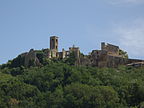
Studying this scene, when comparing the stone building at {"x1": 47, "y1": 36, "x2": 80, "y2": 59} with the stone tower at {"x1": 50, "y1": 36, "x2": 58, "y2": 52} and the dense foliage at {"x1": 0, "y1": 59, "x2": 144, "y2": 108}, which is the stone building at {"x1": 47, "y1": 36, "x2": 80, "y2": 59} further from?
the dense foliage at {"x1": 0, "y1": 59, "x2": 144, "y2": 108}

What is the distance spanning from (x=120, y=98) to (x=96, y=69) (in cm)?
949

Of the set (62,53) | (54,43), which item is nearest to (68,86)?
(62,53)

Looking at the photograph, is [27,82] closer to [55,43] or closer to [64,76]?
[64,76]

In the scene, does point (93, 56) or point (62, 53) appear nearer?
point (93, 56)

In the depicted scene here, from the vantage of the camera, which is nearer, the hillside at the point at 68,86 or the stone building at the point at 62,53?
the hillside at the point at 68,86

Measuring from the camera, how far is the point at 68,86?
7050 centimetres

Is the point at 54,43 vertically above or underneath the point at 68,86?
above

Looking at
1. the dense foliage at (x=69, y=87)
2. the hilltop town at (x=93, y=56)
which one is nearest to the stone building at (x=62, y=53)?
the hilltop town at (x=93, y=56)

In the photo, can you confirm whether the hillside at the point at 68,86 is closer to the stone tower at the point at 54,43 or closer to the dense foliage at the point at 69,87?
the dense foliage at the point at 69,87

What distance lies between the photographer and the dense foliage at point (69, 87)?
6556 cm

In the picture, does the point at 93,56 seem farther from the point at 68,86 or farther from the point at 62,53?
the point at 68,86

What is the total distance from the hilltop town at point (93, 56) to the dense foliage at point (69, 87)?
106cm

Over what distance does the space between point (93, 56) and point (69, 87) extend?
9.40 metres

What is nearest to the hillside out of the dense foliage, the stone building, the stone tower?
the dense foliage
